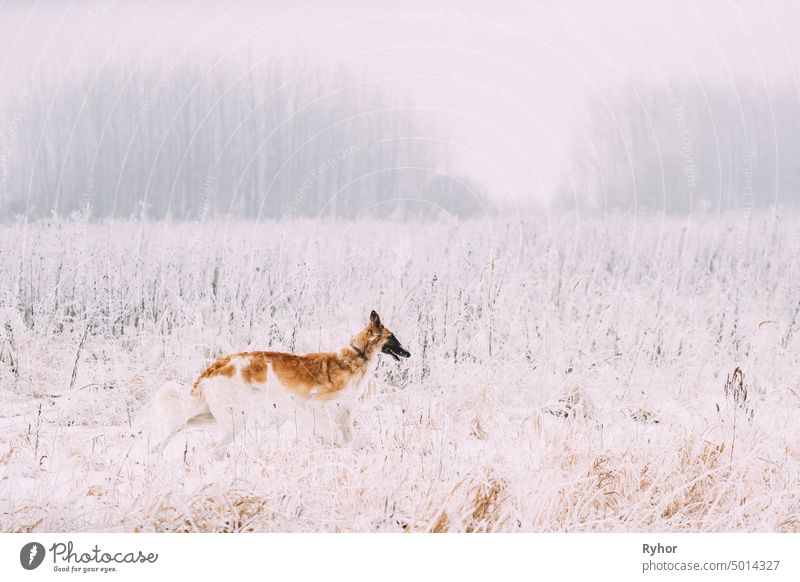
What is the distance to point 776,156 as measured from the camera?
188 inches

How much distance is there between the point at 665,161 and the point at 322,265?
2180 mm

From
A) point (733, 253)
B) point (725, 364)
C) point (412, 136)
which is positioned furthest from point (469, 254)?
point (733, 253)

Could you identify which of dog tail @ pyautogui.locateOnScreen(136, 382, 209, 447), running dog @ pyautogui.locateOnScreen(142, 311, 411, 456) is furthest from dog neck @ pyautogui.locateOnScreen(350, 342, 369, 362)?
dog tail @ pyautogui.locateOnScreen(136, 382, 209, 447)

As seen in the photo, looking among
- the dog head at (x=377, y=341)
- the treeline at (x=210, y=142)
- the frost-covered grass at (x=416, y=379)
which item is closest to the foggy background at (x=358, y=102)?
the treeline at (x=210, y=142)

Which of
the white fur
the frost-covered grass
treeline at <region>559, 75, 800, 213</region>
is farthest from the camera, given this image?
treeline at <region>559, 75, 800, 213</region>

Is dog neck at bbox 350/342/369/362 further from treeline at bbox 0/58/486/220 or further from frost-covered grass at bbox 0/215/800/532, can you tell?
treeline at bbox 0/58/486/220

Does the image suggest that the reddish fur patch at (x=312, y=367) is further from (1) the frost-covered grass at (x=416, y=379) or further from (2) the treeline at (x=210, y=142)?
Answer: (2) the treeline at (x=210, y=142)

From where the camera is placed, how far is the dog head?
12.2 feet

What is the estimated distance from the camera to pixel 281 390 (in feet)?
12.0

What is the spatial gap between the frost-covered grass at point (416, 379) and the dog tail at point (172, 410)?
12 cm

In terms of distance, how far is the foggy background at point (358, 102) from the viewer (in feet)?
14.0

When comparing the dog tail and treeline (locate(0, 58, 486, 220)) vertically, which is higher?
treeline (locate(0, 58, 486, 220))
